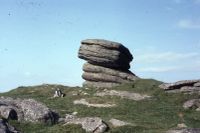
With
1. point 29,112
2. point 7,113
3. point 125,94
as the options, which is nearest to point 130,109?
point 125,94

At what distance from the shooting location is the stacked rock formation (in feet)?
257

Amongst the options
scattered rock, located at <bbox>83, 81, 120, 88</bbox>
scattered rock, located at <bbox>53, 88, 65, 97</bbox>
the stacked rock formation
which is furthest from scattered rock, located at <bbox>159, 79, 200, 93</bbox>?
scattered rock, located at <bbox>53, 88, 65, 97</bbox>

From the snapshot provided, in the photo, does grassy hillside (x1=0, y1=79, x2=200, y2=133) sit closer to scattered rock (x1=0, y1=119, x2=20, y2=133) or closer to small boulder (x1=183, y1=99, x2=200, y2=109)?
small boulder (x1=183, y1=99, x2=200, y2=109)

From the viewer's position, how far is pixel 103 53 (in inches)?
3093

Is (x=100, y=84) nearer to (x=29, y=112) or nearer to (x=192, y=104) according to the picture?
(x=192, y=104)

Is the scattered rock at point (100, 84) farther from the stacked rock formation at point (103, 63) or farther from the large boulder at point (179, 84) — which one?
the large boulder at point (179, 84)

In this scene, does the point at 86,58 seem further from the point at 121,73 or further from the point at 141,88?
the point at 141,88

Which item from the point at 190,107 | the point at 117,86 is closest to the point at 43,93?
the point at 117,86

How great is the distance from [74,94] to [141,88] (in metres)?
10.7

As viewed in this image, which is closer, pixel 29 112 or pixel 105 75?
pixel 29 112

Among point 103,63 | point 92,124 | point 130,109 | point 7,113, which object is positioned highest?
point 103,63

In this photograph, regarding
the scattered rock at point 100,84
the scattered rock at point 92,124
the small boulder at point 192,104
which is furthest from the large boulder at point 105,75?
the scattered rock at point 92,124

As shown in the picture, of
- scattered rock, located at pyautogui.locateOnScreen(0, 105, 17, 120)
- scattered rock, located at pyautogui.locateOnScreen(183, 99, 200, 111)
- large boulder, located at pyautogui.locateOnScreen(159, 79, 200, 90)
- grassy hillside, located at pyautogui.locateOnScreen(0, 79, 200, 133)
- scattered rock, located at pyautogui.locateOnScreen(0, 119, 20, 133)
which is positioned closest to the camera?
scattered rock, located at pyautogui.locateOnScreen(0, 119, 20, 133)

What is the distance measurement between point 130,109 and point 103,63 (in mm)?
24388
